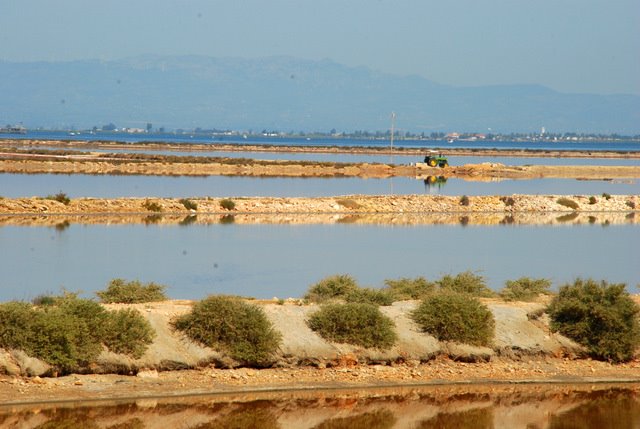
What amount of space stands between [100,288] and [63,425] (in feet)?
26.2

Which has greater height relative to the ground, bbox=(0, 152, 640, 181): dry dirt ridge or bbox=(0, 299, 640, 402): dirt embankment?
bbox=(0, 299, 640, 402): dirt embankment

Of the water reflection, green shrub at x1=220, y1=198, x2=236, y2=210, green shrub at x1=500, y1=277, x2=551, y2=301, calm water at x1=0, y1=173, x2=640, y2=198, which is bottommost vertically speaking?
calm water at x1=0, y1=173, x2=640, y2=198

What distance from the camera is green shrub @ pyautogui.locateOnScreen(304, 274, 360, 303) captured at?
16.7m

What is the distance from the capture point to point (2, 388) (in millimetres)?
12289

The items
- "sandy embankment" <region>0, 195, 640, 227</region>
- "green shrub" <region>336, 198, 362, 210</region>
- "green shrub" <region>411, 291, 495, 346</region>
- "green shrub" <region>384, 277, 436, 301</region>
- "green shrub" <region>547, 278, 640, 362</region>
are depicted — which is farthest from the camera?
"green shrub" <region>336, 198, 362, 210</region>

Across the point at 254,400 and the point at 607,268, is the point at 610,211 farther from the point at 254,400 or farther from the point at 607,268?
the point at 254,400

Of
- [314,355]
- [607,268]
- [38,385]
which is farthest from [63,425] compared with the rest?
[607,268]

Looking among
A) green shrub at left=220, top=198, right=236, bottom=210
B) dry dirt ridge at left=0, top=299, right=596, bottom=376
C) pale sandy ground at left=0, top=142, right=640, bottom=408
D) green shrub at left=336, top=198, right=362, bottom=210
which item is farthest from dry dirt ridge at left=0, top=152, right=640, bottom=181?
pale sandy ground at left=0, top=142, right=640, bottom=408

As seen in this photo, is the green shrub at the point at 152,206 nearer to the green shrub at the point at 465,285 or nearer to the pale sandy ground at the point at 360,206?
the pale sandy ground at the point at 360,206

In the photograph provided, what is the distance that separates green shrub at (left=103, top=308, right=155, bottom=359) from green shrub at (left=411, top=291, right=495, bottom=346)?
385 cm

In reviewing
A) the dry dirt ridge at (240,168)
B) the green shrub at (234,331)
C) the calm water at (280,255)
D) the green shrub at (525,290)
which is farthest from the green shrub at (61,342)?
the dry dirt ridge at (240,168)

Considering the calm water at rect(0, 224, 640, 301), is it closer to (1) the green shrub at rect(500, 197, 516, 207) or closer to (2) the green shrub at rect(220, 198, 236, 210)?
(2) the green shrub at rect(220, 198, 236, 210)

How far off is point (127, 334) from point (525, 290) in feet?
24.6

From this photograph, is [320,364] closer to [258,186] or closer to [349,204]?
[349,204]
